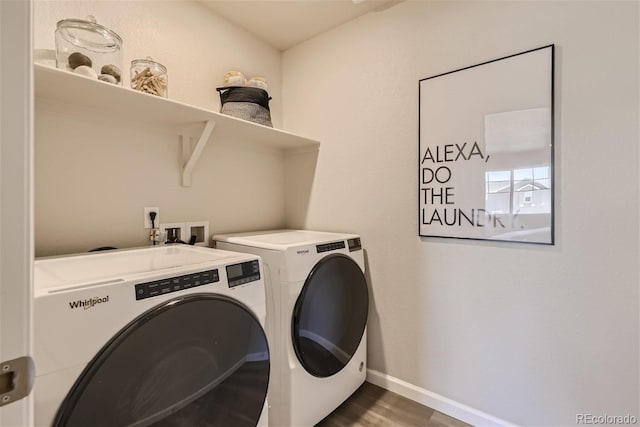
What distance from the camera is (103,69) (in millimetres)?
1209

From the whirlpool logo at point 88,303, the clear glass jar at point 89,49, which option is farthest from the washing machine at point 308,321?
the clear glass jar at point 89,49

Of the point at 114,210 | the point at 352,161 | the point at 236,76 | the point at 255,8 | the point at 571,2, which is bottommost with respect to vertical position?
the point at 114,210

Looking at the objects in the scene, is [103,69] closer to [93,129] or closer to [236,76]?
[93,129]

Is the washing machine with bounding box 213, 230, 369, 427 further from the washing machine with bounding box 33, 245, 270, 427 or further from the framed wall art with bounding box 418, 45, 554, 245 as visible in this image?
the framed wall art with bounding box 418, 45, 554, 245

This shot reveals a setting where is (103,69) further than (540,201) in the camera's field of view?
No

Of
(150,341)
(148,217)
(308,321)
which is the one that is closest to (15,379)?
(150,341)

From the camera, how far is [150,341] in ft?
2.68

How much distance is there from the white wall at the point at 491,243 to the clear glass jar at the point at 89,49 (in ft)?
3.96

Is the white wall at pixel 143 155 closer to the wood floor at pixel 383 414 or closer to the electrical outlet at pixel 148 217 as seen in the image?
the electrical outlet at pixel 148 217

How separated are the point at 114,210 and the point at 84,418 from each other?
0.96m

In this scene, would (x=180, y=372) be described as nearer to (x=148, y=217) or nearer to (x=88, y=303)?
(x=88, y=303)

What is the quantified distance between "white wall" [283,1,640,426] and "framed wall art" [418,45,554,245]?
0.05 meters

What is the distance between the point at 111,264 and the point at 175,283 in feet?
1.11

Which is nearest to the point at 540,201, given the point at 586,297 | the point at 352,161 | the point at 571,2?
the point at 586,297
